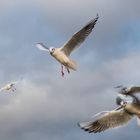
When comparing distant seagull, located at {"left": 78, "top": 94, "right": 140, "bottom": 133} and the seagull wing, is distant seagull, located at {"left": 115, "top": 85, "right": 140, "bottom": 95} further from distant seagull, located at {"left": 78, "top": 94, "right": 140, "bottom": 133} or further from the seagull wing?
the seagull wing

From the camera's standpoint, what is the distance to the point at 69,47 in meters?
21.1

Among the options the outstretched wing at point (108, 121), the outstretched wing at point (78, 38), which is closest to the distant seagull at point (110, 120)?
the outstretched wing at point (108, 121)

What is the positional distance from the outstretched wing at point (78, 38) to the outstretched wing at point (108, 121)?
3.49 m

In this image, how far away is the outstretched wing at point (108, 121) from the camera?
17.6 m

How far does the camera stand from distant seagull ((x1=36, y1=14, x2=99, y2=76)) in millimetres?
20109

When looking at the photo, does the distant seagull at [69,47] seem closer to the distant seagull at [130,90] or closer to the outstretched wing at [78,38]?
the outstretched wing at [78,38]

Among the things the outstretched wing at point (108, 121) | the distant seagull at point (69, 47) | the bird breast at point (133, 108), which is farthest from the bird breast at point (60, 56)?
the bird breast at point (133, 108)

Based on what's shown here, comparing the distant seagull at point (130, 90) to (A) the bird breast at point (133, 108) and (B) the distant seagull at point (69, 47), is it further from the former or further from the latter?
(B) the distant seagull at point (69, 47)

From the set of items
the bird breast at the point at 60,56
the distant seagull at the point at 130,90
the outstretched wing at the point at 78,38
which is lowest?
the distant seagull at the point at 130,90

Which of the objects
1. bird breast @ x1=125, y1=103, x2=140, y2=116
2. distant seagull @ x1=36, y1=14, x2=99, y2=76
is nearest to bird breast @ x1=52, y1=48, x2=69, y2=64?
distant seagull @ x1=36, y1=14, x2=99, y2=76

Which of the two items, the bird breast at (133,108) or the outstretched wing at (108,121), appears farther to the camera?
the outstretched wing at (108,121)

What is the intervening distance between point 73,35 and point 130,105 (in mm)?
4965

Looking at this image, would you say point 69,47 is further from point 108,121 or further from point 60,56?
point 108,121

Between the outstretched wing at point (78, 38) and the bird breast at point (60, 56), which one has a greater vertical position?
the outstretched wing at point (78, 38)
